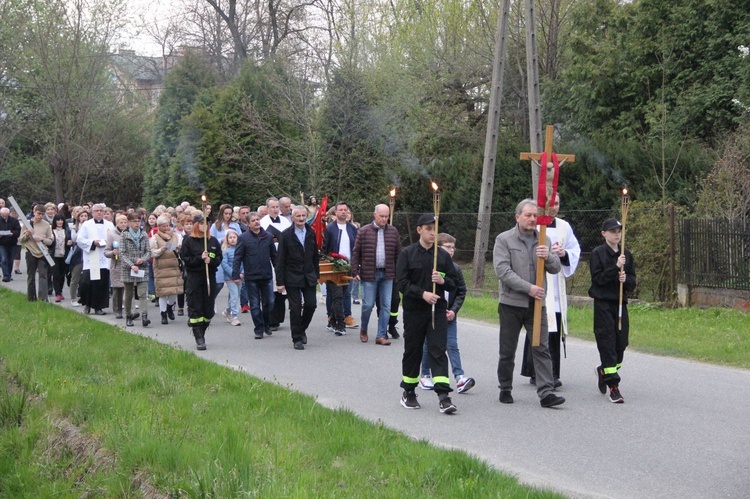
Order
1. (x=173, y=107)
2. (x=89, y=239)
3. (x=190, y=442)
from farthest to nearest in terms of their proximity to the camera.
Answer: (x=173, y=107) → (x=89, y=239) → (x=190, y=442)

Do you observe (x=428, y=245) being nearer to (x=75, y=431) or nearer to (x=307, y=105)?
(x=75, y=431)

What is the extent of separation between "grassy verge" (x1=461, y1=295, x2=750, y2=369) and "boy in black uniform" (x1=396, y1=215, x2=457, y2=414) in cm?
468

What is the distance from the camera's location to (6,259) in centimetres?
2345

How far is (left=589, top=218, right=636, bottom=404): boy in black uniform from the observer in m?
9.28

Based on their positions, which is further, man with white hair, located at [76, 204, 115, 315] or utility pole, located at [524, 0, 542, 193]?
utility pole, located at [524, 0, 542, 193]

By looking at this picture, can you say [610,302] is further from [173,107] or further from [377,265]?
[173,107]

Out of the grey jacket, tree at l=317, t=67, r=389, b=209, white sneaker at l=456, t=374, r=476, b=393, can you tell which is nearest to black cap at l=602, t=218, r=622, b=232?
the grey jacket

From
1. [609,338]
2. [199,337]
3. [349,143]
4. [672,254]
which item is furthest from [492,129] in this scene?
[609,338]

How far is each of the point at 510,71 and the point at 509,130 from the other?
208 cm

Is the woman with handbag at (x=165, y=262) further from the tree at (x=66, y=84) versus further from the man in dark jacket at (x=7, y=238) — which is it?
the tree at (x=66, y=84)

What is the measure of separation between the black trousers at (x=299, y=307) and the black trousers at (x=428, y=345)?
4.16m

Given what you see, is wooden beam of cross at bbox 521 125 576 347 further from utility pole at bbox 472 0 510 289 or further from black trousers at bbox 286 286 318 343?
utility pole at bbox 472 0 510 289

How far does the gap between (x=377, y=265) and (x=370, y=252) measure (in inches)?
8.4

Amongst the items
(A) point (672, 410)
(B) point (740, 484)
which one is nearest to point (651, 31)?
(A) point (672, 410)
